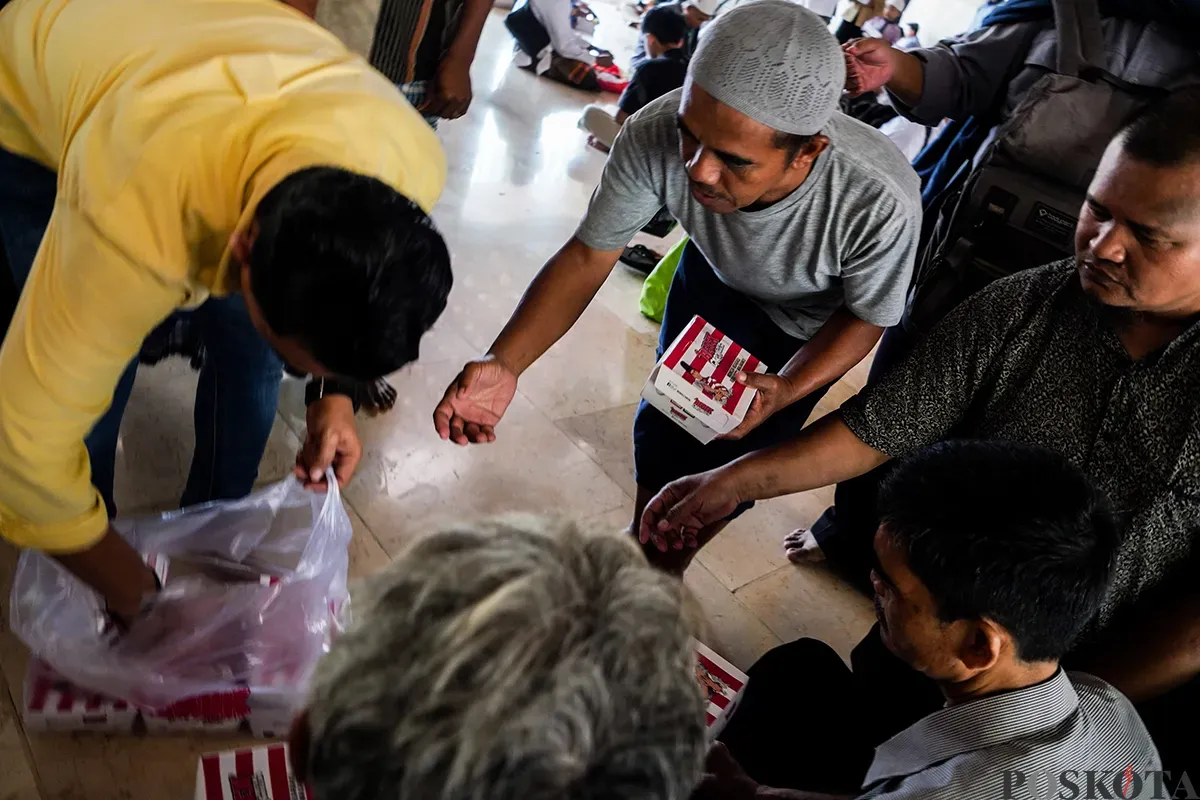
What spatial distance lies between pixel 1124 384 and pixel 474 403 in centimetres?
102

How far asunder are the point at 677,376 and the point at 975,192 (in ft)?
2.54

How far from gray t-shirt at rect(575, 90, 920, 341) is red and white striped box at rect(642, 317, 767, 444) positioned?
0.47 feet

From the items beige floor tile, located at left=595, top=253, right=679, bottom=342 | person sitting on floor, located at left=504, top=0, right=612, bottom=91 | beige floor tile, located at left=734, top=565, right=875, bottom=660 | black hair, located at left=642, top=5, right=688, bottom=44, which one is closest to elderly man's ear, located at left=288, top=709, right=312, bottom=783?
beige floor tile, located at left=734, top=565, right=875, bottom=660

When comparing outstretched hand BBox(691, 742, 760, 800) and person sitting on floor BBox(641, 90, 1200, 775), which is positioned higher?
person sitting on floor BBox(641, 90, 1200, 775)

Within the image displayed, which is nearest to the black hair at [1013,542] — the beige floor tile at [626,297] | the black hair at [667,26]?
the beige floor tile at [626,297]

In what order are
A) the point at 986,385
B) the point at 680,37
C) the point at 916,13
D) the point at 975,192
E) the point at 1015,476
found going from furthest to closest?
1. the point at 916,13
2. the point at 680,37
3. the point at 975,192
4. the point at 986,385
5. the point at 1015,476

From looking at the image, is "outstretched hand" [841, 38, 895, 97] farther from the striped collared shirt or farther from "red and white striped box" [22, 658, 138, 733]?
"red and white striped box" [22, 658, 138, 733]

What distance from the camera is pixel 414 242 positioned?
0.79 m

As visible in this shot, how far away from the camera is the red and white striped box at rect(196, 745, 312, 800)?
103 cm

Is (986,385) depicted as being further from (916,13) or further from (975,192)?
(916,13)

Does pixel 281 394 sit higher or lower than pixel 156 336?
lower

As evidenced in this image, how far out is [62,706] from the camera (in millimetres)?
1165

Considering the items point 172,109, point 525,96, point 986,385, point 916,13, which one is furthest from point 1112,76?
point 916,13

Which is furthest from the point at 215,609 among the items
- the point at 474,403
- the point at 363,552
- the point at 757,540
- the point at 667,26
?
the point at 667,26
